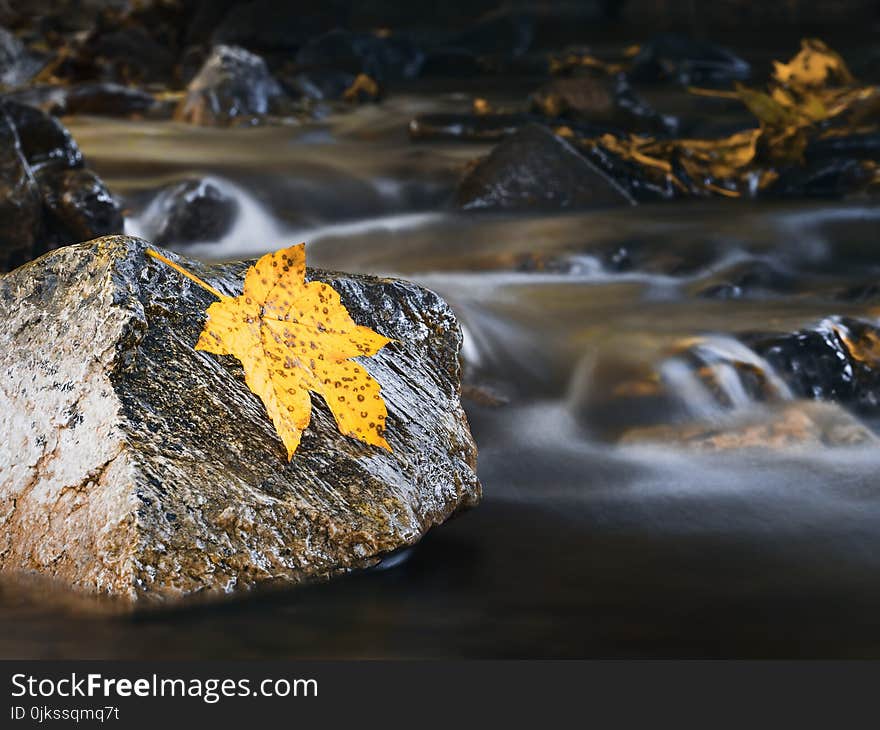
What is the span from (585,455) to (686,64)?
953 cm

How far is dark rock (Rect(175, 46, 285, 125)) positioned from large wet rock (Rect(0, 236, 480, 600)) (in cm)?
664

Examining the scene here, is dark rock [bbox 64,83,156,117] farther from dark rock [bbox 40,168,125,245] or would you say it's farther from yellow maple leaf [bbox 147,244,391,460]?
yellow maple leaf [bbox 147,244,391,460]

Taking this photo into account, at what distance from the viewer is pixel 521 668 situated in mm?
1850

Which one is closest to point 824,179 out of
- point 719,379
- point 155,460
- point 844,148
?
point 844,148

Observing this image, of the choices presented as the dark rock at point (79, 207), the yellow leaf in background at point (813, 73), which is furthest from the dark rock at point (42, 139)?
the yellow leaf in background at point (813, 73)

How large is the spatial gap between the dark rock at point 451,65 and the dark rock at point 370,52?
4.7 inches

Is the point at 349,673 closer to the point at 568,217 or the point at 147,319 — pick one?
the point at 147,319

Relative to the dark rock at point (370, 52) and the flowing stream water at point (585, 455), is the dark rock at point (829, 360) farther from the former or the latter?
the dark rock at point (370, 52)

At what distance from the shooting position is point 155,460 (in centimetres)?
197

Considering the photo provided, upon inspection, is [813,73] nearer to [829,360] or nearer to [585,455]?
[829,360]

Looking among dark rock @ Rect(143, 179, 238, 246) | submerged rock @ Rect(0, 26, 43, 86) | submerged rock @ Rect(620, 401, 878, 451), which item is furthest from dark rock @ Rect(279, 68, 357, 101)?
submerged rock @ Rect(620, 401, 878, 451)

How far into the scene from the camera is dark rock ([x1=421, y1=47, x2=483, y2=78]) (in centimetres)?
1270

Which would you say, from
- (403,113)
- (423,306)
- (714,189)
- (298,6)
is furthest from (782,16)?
(423,306)

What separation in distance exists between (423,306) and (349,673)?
972mm
